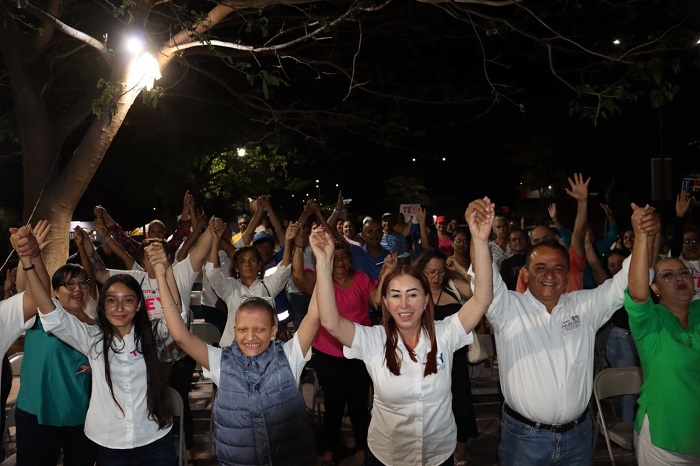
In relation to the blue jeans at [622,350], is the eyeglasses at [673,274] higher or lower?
higher

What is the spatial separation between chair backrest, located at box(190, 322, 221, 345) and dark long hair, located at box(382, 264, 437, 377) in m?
3.46

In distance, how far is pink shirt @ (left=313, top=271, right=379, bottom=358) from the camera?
5457 millimetres

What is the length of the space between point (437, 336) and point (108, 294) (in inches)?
76.5

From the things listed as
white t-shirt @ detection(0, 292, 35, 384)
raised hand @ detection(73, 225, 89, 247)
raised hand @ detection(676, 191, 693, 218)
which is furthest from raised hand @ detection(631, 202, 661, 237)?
raised hand @ detection(73, 225, 89, 247)

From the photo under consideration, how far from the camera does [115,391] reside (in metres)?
3.76

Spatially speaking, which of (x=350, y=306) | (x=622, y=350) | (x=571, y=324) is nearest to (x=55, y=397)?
(x=350, y=306)

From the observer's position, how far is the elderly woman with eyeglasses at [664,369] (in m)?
3.55

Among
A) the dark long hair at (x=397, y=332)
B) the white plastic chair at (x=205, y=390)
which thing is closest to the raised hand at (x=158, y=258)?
the dark long hair at (x=397, y=332)

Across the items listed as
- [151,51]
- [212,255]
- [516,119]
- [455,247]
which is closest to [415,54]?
[455,247]

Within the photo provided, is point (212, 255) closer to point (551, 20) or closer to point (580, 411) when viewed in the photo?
point (580, 411)

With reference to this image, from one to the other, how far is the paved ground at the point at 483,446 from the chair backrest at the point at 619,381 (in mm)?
966

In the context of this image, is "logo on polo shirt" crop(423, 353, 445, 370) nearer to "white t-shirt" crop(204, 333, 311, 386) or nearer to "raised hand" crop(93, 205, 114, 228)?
"white t-shirt" crop(204, 333, 311, 386)

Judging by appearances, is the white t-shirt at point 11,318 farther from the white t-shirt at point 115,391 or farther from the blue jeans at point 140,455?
the blue jeans at point 140,455

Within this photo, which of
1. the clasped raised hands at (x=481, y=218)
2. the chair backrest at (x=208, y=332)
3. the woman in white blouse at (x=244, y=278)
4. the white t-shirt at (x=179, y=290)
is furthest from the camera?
the chair backrest at (x=208, y=332)
